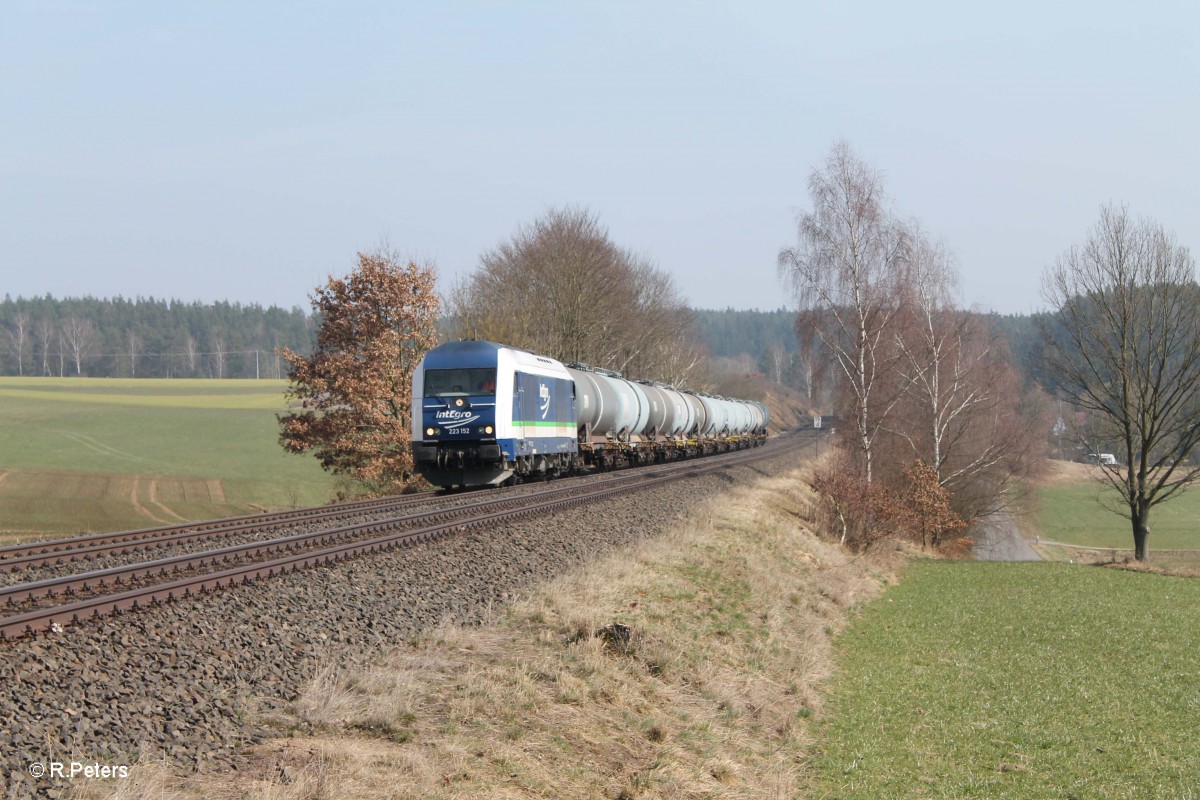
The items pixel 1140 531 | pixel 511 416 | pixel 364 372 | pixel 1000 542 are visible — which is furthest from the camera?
pixel 1000 542

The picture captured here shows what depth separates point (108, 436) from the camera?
60.5 m

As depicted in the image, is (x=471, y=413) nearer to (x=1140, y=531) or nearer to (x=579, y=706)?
(x=579, y=706)

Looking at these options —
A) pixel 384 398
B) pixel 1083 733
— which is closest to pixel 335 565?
pixel 1083 733

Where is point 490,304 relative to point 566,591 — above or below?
above

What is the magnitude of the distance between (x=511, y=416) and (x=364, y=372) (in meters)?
A: 8.28

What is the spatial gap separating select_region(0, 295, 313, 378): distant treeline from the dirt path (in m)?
101

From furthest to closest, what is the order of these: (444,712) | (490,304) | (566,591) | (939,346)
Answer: (490,304), (939,346), (566,591), (444,712)

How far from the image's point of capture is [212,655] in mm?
8047

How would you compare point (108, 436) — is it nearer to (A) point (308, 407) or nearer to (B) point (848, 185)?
(A) point (308, 407)

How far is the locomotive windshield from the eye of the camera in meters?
24.6

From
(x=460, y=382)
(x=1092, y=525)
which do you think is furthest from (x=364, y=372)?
(x=1092, y=525)

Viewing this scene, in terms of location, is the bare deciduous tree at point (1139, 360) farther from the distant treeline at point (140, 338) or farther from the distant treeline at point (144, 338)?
the distant treeline at point (140, 338)

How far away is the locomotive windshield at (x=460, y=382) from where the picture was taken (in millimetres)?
24641

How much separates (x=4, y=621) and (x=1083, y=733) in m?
10.4
